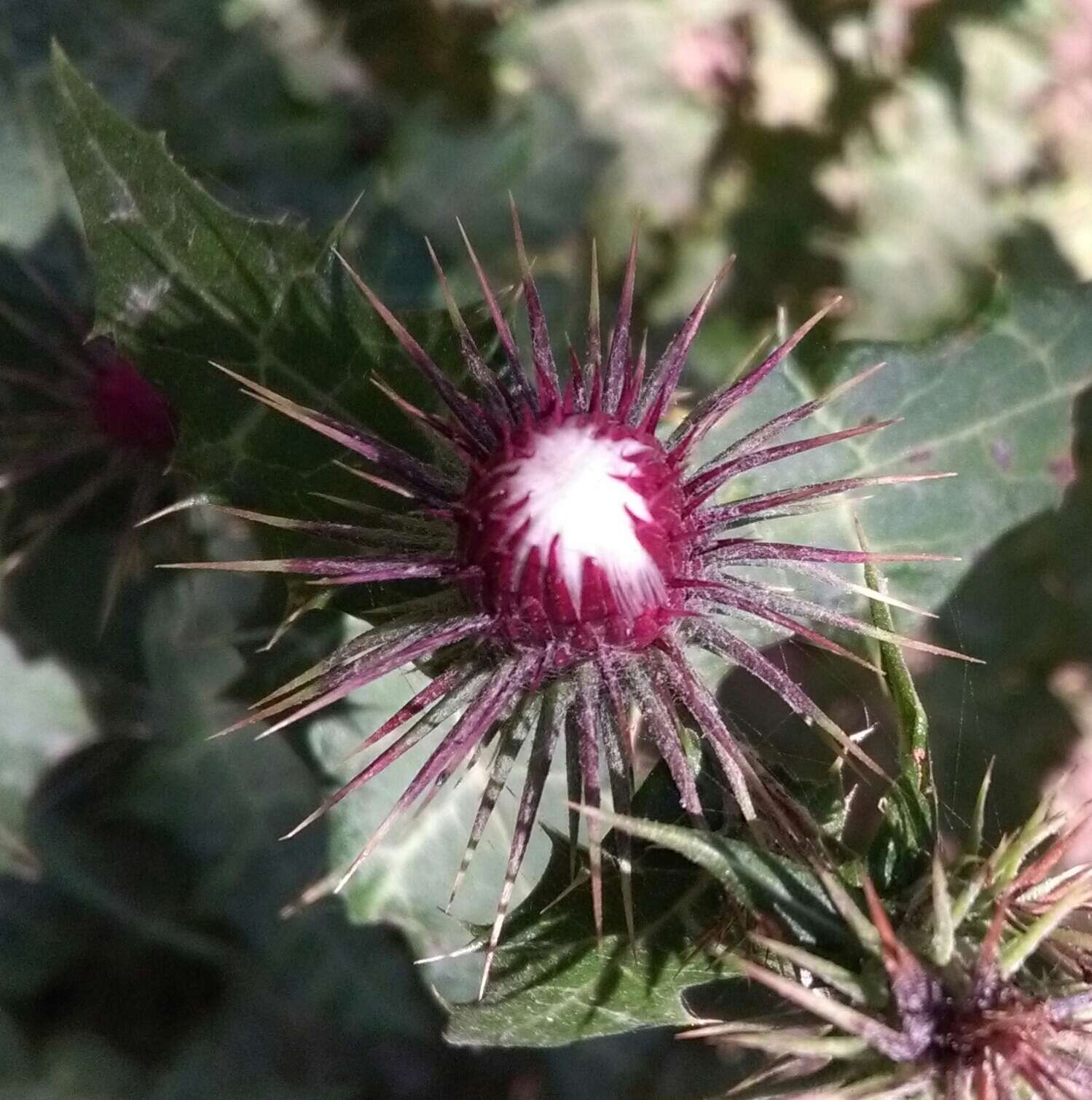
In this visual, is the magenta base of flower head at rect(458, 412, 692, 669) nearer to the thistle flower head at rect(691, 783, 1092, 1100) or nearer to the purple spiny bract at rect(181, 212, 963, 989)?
the purple spiny bract at rect(181, 212, 963, 989)

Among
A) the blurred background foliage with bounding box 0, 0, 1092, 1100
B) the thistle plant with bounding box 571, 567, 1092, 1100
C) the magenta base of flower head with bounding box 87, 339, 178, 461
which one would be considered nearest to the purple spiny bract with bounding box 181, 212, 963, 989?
the thistle plant with bounding box 571, 567, 1092, 1100

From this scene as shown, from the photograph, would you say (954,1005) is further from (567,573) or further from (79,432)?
(79,432)

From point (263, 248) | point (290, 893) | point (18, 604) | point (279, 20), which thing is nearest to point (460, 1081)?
point (290, 893)

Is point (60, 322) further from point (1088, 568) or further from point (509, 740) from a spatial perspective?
point (1088, 568)

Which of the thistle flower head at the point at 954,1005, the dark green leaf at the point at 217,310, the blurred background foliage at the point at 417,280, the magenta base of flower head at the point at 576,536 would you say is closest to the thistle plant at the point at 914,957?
the thistle flower head at the point at 954,1005

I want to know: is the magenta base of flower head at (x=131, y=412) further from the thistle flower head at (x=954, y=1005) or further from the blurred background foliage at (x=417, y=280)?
the thistle flower head at (x=954, y=1005)
